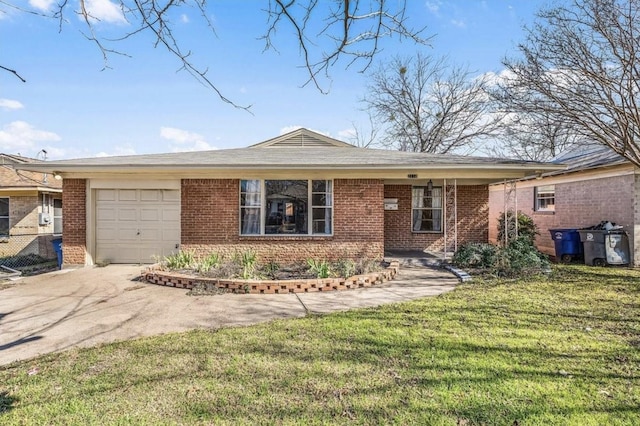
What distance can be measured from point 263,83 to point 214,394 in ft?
11.9

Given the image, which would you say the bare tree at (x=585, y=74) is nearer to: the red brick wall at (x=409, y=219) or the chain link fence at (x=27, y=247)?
the red brick wall at (x=409, y=219)

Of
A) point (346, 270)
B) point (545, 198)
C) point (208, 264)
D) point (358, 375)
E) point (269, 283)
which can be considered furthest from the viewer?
point (545, 198)

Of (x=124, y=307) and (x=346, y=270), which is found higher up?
(x=346, y=270)

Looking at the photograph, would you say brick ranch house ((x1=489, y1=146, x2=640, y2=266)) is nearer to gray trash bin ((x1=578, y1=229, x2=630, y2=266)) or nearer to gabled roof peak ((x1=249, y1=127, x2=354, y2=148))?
gray trash bin ((x1=578, y1=229, x2=630, y2=266))

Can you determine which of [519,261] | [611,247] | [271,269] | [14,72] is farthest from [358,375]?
[611,247]

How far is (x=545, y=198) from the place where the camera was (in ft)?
48.6

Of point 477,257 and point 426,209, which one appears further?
point 426,209

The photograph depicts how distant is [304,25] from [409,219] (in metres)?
10.3

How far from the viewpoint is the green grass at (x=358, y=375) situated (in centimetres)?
295

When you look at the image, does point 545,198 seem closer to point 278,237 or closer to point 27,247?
point 278,237

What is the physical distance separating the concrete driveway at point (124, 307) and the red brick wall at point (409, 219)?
3881 mm

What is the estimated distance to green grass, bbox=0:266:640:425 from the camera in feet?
9.66

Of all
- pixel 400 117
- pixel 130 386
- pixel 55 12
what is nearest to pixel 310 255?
pixel 130 386

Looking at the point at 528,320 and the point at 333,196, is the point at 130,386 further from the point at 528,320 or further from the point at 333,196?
the point at 333,196
